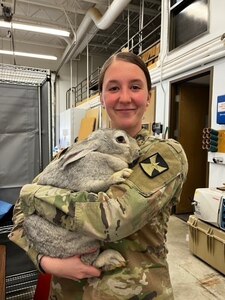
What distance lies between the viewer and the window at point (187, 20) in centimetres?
354

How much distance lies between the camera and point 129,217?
60cm

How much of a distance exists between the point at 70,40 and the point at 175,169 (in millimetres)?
8800

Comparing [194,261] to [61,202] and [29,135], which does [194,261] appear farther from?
[61,202]

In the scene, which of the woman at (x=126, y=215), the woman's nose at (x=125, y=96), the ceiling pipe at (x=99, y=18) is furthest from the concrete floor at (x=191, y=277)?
the ceiling pipe at (x=99, y=18)

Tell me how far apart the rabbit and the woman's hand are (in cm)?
1

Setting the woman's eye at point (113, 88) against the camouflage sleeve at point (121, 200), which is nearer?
the camouflage sleeve at point (121, 200)

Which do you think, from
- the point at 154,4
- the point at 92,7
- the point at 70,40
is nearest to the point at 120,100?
the point at 92,7

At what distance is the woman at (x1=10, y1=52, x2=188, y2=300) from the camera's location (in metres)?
0.61

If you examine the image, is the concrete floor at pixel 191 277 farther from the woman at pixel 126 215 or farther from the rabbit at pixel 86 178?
the rabbit at pixel 86 178

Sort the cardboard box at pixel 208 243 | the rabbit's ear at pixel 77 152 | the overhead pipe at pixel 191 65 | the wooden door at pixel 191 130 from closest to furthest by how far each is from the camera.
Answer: the rabbit's ear at pixel 77 152 < the cardboard box at pixel 208 243 < the overhead pipe at pixel 191 65 < the wooden door at pixel 191 130

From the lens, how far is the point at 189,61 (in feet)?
11.6

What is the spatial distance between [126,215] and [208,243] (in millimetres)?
2369

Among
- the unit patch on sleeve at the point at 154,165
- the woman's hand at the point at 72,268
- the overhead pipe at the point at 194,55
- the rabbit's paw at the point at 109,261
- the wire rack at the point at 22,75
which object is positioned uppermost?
the overhead pipe at the point at 194,55

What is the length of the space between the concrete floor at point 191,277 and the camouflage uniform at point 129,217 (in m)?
1.71
